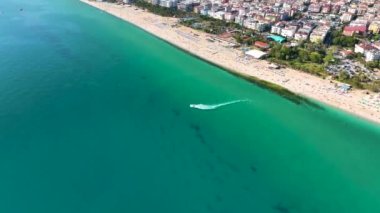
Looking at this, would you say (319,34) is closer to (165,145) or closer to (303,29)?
(303,29)

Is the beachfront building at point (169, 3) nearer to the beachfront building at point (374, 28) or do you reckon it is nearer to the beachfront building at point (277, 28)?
the beachfront building at point (277, 28)

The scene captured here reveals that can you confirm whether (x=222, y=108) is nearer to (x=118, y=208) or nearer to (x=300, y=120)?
(x=300, y=120)

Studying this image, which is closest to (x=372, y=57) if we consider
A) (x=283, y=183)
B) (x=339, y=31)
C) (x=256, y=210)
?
(x=339, y=31)

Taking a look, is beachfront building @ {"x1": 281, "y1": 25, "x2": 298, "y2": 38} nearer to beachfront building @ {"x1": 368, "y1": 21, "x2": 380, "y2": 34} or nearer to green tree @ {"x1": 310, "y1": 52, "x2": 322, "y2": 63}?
green tree @ {"x1": 310, "y1": 52, "x2": 322, "y2": 63}

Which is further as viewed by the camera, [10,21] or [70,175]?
[10,21]

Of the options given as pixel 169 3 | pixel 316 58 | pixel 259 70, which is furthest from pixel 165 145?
pixel 169 3

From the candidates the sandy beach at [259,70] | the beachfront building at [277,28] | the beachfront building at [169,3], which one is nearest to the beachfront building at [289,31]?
the beachfront building at [277,28]
